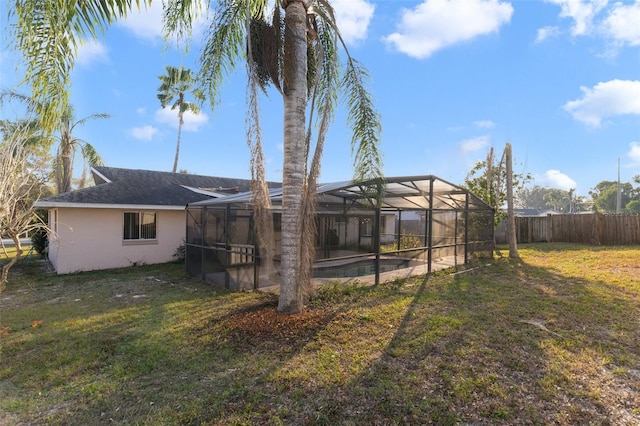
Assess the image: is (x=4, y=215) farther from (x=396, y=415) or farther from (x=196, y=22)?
(x=396, y=415)

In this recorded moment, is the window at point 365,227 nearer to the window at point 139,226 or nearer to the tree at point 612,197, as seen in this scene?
the window at point 139,226

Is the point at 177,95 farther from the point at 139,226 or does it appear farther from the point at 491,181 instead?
the point at 491,181

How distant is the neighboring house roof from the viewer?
9.68 metres

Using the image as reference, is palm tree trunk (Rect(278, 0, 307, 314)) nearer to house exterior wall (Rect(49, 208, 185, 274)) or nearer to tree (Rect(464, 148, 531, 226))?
house exterior wall (Rect(49, 208, 185, 274))

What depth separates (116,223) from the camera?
34.3 ft

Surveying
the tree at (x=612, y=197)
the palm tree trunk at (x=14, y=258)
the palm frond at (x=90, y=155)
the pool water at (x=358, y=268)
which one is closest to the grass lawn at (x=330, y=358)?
the palm tree trunk at (x=14, y=258)

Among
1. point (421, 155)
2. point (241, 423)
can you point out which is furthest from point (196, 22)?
point (421, 155)

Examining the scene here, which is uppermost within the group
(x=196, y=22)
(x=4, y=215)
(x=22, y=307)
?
(x=196, y=22)

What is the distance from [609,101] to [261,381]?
16.4m

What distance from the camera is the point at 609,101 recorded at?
1227cm

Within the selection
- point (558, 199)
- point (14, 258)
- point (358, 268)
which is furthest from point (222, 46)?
point (558, 199)

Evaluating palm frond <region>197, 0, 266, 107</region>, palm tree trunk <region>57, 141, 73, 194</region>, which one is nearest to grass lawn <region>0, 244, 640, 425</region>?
palm frond <region>197, 0, 266, 107</region>

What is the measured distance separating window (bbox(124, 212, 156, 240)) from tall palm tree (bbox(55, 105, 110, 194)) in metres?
6.80

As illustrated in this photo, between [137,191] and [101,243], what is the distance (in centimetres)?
225
